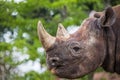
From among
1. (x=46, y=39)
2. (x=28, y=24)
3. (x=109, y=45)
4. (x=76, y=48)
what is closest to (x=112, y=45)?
(x=109, y=45)

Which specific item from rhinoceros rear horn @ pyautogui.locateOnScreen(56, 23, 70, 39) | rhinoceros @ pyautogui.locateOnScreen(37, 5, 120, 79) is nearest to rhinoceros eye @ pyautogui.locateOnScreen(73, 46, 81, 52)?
rhinoceros @ pyautogui.locateOnScreen(37, 5, 120, 79)

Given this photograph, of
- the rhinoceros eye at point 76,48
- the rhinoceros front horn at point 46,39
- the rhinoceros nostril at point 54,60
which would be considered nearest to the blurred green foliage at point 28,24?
the rhinoceros front horn at point 46,39

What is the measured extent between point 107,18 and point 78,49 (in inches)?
18.2

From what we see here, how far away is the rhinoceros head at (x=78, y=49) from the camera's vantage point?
16.6ft

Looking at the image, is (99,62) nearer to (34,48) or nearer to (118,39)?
(118,39)

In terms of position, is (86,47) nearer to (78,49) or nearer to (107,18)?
(78,49)

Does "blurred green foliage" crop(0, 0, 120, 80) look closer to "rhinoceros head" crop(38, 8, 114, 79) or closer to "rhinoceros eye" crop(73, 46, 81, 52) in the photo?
"rhinoceros head" crop(38, 8, 114, 79)

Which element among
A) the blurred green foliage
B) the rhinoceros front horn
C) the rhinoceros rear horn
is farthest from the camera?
the blurred green foliage

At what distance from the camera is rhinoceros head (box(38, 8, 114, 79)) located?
5.05 meters

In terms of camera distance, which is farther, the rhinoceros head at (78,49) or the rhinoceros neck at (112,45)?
the rhinoceros neck at (112,45)

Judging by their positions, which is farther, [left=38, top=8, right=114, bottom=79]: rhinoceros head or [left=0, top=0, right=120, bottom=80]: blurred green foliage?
[left=0, top=0, right=120, bottom=80]: blurred green foliage

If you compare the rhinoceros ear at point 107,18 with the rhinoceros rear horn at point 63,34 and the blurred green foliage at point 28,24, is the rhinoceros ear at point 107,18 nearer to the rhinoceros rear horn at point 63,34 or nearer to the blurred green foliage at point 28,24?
the rhinoceros rear horn at point 63,34

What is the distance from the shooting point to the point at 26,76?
42.4 feet

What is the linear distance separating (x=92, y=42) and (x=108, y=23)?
266mm
